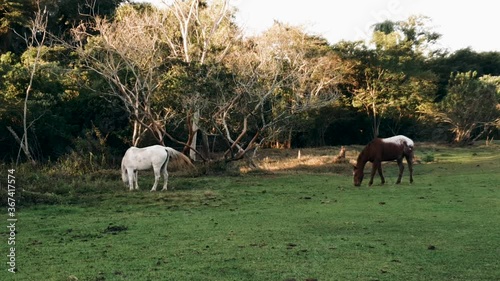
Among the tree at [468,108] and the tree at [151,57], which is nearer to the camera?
the tree at [151,57]

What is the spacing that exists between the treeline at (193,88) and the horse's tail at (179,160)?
58.5 inches

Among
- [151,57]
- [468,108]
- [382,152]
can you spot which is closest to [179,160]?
[151,57]

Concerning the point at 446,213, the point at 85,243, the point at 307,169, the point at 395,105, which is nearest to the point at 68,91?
the point at 307,169

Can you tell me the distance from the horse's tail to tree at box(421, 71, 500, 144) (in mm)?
25223

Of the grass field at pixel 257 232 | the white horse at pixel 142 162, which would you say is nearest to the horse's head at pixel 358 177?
the grass field at pixel 257 232

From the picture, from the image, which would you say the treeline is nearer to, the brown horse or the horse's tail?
the horse's tail

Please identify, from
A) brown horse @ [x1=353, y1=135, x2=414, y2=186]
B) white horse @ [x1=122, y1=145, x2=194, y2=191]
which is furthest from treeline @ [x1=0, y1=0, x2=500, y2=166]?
brown horse @ [x1=353, y1=135, x2=414, y2=186]

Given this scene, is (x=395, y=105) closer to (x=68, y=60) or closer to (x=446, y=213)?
(x=68, y=60)

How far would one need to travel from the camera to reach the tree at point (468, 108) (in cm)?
3528

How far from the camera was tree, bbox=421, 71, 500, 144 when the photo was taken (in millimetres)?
35281

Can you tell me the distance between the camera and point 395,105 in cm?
3756

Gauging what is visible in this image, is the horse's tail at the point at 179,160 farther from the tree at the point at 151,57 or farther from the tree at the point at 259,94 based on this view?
the tree at the point at 259,94

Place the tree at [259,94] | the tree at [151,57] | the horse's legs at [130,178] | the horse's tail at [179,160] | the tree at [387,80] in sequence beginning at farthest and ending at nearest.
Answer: the tree at [387,80], the tree at [259,94], the tree at [151,57], the horse's tail at [179,160], the horse's legs at [130,178]

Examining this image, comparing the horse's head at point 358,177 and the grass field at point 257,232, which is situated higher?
the horse's head at point 358,177
